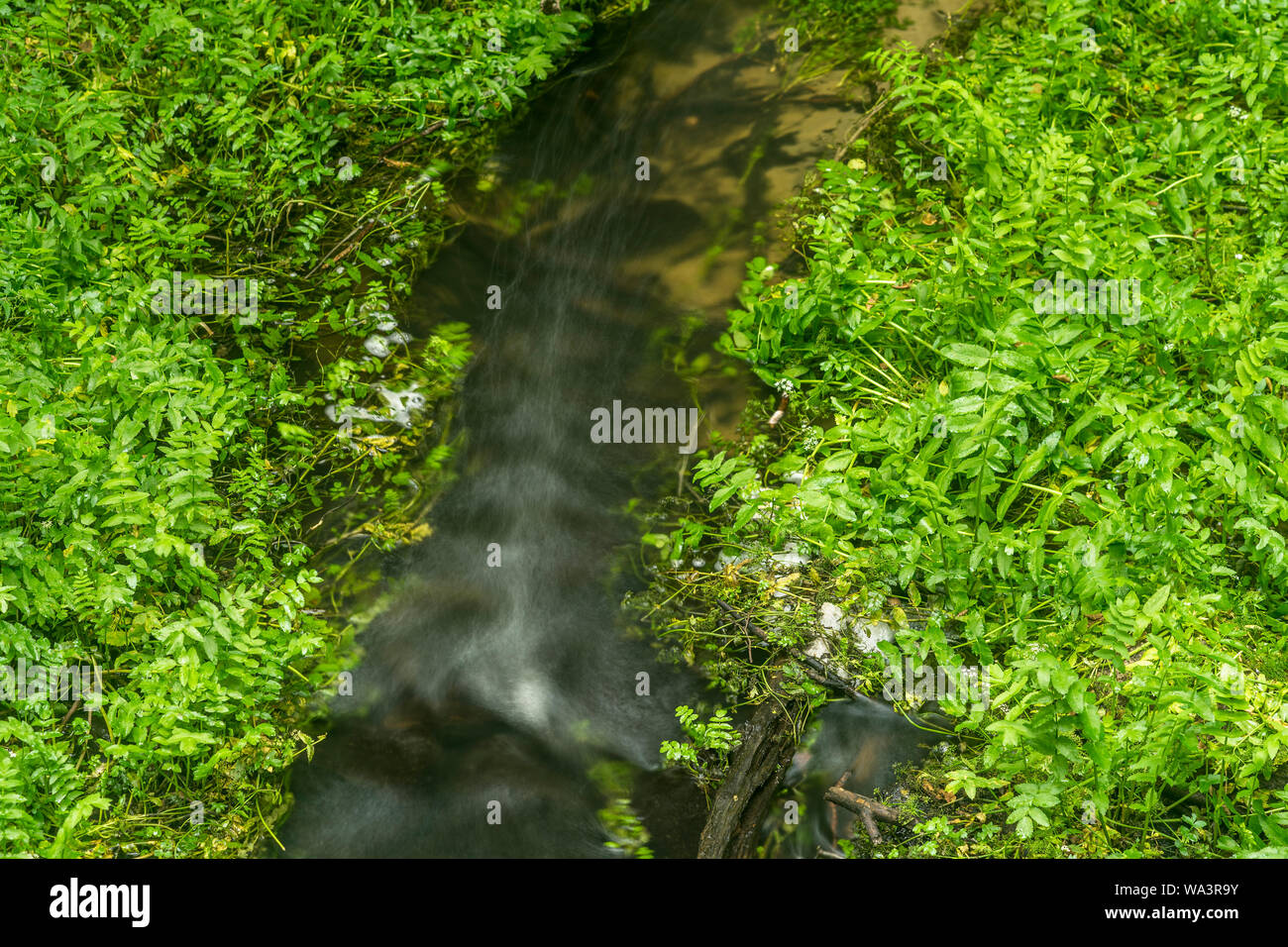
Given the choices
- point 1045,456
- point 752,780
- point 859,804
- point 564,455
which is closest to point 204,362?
point 564,455

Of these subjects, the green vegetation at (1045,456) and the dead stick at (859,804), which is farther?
the dead stick at (859,804)

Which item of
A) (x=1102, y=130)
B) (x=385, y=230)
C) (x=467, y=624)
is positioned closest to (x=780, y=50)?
(x=1102, y=130)

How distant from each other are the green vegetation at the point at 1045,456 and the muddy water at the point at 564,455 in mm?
369

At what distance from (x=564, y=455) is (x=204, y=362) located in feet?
6.04

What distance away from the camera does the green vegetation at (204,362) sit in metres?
3.84

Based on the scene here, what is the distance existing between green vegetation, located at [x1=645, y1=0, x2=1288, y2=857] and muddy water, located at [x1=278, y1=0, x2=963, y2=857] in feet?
1.21

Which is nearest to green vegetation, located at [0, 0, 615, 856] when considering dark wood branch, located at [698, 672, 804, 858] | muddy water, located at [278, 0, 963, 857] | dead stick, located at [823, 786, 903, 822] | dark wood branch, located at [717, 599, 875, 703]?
muddy water, located at [278, 0, 963, 857]

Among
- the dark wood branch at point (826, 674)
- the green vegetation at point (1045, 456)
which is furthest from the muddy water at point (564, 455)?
the dark wood branch at point (826, 674)

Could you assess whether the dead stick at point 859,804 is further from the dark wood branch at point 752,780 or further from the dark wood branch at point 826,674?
the dark wood branch at point 826,674

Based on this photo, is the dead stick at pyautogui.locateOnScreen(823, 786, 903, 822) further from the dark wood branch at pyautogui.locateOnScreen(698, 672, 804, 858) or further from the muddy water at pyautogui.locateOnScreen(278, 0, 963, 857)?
the muddy water at pyautogui.locateOnScreen(278, 0, 963, 857)

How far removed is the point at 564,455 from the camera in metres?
5.03

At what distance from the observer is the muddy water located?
4066 millimetres

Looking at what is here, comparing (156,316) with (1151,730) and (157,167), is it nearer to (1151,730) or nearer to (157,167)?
(157,167)
